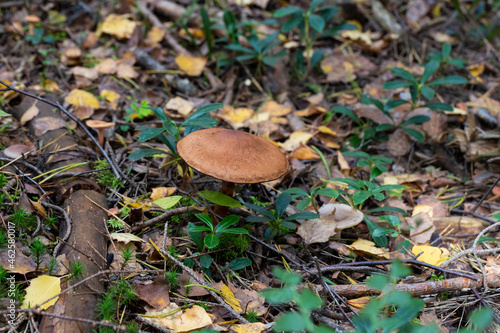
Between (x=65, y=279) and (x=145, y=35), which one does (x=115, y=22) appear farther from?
(x=65, y=279)

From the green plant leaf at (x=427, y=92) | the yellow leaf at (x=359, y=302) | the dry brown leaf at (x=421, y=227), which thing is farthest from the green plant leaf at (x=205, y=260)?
the green plant leaf at (x=427, y=92)

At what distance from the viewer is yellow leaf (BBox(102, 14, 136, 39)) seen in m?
4.50

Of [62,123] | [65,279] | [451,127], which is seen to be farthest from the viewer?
[451,127]

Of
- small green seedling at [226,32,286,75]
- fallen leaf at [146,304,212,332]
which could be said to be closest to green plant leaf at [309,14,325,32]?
small green seedling at [226,32,286,75]

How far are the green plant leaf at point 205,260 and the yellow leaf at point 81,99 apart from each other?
6.50 ft

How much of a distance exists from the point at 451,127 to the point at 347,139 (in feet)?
3.84

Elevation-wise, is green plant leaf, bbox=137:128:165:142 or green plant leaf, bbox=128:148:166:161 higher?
green plant leaf, bbox=137:128:165:142

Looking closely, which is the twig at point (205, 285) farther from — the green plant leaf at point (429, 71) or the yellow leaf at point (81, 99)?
the green plant leaf at point (429, 71)

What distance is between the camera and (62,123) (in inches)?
121

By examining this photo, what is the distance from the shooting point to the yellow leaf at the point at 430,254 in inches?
95.7

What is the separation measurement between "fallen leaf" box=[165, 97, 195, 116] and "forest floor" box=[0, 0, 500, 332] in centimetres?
3

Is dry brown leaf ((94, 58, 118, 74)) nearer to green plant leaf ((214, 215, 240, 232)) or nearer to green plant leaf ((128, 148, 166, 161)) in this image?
green plant leaf ((128, 148, 166, 161))

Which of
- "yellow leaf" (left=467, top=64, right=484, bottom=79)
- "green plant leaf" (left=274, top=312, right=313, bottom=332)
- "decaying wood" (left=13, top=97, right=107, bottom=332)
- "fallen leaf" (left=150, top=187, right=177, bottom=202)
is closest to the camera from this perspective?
"green plant leaf" (left=274, top=312, right=313, bottom=332)

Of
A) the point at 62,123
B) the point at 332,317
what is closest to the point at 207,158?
the point at 332,317
